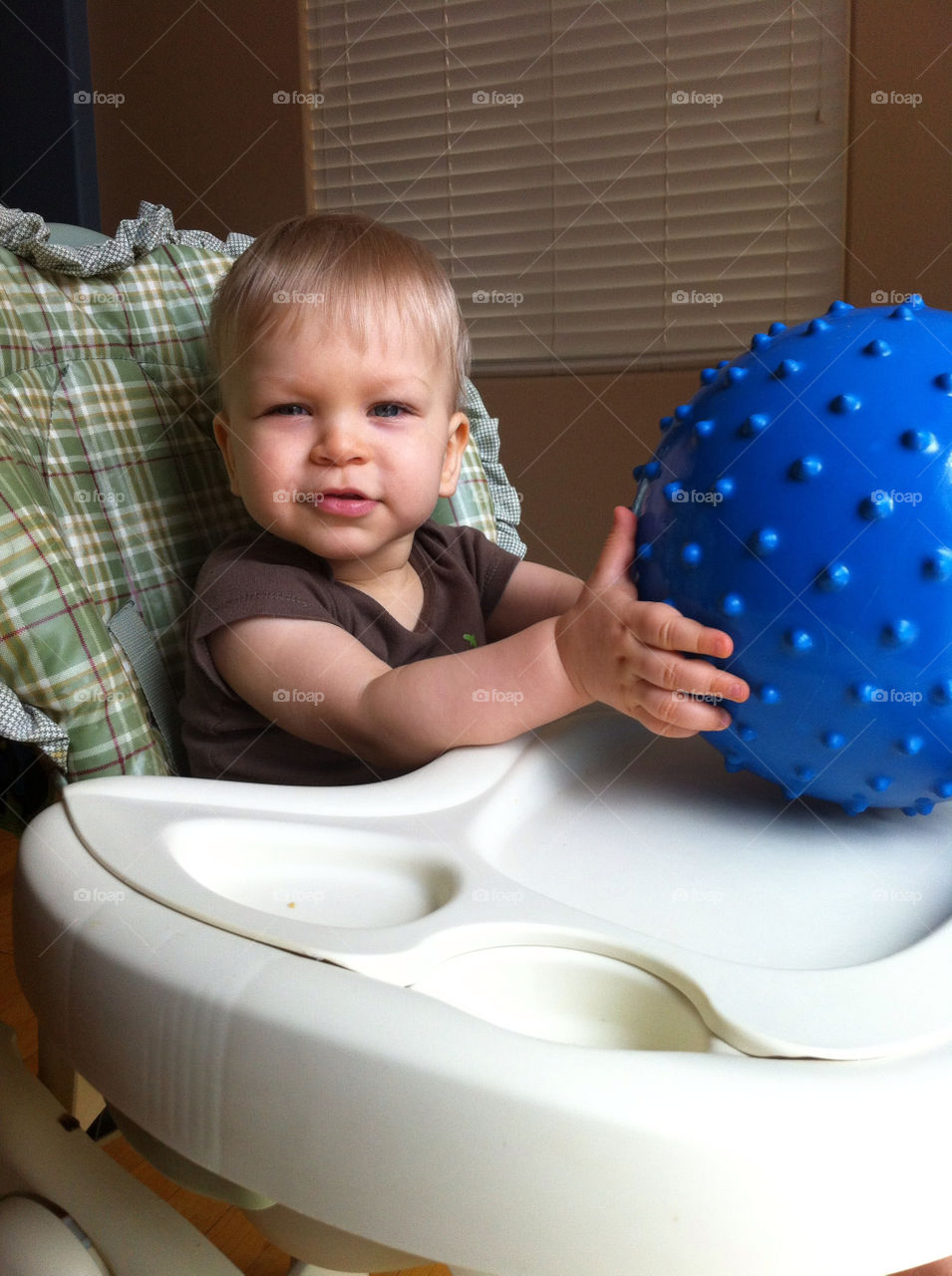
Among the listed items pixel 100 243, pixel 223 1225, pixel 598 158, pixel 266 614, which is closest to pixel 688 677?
pixel 266 614

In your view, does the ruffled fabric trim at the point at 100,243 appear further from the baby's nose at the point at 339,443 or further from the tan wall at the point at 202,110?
the tan wall at the point at 202,110

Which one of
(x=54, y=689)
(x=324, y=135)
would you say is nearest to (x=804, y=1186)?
(x=54, y=689)

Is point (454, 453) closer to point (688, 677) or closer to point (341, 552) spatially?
point (341, 552)

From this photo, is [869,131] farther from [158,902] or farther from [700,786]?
[158,902]

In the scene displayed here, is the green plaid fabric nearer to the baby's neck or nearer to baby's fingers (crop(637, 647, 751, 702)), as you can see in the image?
the baby's neck

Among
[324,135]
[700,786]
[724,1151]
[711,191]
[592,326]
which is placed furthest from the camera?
[324,135]

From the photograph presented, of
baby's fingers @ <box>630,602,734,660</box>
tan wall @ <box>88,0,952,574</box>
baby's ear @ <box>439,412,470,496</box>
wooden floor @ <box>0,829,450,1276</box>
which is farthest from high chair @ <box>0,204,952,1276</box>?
tan wall @ <box>88,0,952,574</box>

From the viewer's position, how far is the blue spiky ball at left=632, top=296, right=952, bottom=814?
0.51 metres

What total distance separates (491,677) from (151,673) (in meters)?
0.32

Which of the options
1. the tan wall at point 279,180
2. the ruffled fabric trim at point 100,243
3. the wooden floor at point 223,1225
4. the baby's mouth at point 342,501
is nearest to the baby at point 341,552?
the baby's mouth at point 342,501

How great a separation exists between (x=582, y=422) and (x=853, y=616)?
2.16 meters

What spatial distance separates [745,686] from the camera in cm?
55

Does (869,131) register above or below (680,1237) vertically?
above

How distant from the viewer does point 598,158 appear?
256 centimetres
